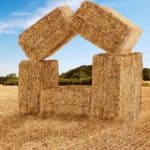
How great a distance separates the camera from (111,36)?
9.48 meters

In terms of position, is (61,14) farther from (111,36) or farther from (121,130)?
(121,130)

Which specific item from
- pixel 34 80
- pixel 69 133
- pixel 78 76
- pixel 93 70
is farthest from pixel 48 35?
pixel 78 76

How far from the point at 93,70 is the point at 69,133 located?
1.78 meters

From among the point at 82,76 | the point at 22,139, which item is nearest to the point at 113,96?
the point at 22,139

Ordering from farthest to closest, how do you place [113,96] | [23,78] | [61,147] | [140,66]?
1. [23,78]
2. [140,66]
3. [113,96]
4. [61,147]

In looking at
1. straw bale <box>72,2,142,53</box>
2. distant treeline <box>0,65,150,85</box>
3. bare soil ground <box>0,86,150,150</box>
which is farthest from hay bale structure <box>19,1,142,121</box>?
distant treeline <box>0,65,150,85</box>

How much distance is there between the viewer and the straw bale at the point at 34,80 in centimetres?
1073

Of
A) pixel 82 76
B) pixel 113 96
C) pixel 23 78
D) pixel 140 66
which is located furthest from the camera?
pixel 82 76

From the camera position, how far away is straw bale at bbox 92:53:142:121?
30.8ft

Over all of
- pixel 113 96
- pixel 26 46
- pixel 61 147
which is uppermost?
pixel 26 46

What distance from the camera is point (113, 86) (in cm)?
940

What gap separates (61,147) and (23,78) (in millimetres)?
4151

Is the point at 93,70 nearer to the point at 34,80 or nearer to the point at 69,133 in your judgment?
the point at 34,80

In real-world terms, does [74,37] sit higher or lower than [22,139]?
higher
